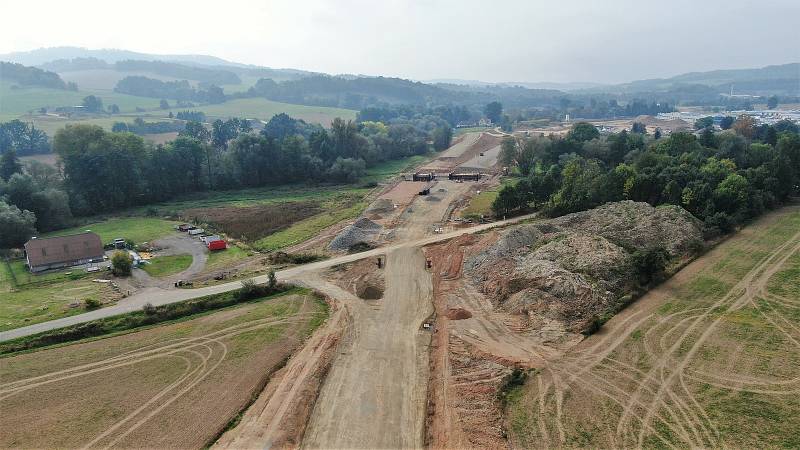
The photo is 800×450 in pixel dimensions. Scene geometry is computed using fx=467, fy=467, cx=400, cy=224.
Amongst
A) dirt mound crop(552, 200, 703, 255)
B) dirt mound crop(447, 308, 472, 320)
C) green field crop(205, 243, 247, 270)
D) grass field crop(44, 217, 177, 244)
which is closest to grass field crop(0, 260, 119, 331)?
green field crop(205, 243, 247, 270)

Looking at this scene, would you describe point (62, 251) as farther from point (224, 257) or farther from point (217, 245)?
point (224, 257)

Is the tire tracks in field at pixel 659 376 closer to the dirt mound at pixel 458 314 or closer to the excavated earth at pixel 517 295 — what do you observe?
the excavated earth at pixel 517 295

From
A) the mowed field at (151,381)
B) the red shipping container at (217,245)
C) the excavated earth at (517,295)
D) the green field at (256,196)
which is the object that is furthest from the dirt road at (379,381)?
the green field at (256,196)

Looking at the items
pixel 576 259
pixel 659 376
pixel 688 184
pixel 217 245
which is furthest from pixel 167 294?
pixel 688 184

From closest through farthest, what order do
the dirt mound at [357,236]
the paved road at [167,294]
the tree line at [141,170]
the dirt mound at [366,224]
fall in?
the paved road at [167,294]
the dirt mound at [357,236]
the dirt mound at [366,224]
the tree line at [141,170]

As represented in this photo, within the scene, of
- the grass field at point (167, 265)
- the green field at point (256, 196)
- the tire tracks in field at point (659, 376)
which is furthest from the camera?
the green field at point (256, 196)

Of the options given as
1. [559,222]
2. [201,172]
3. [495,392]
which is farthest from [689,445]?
[201,172]

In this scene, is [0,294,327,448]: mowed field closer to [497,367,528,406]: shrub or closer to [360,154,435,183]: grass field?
[497,367,528,406]: shrub

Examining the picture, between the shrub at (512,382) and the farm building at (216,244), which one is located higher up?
the farm building at (216,244)

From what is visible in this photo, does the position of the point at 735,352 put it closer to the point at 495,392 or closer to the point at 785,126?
the point at 495,392
